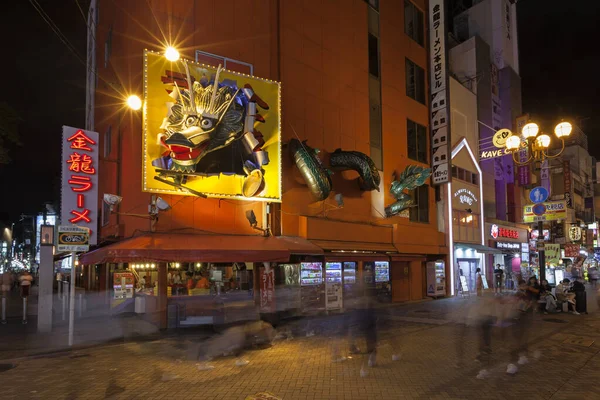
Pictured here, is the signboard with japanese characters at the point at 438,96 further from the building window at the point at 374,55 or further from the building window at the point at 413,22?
the building window at the point at 374,55

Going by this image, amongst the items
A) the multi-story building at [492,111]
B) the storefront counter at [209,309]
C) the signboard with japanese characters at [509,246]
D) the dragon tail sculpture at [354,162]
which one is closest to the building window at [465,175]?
the multi-story building at [492,111]

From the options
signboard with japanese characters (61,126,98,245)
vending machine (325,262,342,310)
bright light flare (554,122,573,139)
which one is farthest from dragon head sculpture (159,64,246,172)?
bright light flare (554,122,573,139)

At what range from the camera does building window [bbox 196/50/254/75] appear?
13.8 meters

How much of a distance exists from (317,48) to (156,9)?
611cm

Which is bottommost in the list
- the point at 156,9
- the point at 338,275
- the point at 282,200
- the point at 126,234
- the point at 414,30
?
the point at 338,275

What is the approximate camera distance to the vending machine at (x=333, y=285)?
1633cm

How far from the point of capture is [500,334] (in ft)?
38.3

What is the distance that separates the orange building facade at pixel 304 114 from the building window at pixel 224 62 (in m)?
0.04

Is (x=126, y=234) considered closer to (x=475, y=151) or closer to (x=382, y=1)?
(x=382, y=1)

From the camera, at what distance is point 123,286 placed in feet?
51.5

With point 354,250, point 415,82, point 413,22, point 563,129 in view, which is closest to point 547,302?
A: point 563,129

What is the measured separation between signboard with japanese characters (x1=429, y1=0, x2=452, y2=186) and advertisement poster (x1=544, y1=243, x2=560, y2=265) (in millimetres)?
5468

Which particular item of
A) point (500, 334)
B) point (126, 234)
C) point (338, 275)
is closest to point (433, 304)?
point (338, 275)

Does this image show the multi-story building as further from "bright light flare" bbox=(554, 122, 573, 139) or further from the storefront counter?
the storefront counter
